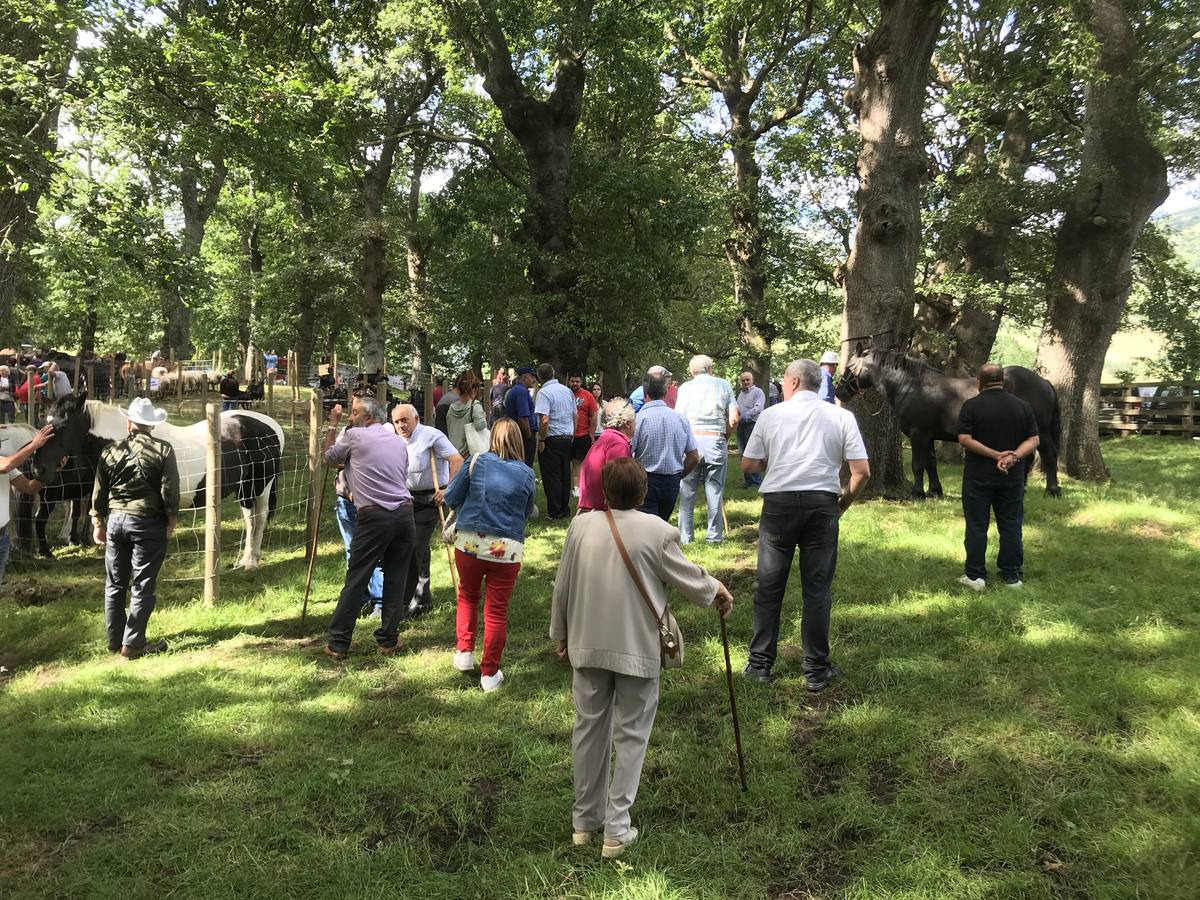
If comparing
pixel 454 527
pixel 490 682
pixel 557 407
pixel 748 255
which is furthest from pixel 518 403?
pixel 748 255

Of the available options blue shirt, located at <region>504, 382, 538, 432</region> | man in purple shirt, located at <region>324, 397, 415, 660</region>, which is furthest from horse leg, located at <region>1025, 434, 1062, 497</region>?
man in purple shirt, located at <region>324, 397, 415, 660</region>

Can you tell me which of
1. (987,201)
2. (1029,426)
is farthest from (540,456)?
(987,201)

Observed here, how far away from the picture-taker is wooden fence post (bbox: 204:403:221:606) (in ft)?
22.4

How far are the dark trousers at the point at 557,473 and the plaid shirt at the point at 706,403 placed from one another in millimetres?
2299

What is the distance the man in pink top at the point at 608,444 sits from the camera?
5551 millimetres

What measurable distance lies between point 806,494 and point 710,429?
3.43 meters

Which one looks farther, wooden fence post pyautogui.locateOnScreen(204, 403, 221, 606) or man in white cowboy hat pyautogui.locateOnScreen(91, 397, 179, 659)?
wooden fence post pyautogui.locateOnScreen(204, 403, 221, 606)

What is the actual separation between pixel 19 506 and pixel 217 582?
3.38m

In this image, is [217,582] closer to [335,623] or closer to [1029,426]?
[335,623]

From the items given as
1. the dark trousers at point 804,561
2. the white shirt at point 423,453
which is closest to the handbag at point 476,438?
the white shirt at point 423,453

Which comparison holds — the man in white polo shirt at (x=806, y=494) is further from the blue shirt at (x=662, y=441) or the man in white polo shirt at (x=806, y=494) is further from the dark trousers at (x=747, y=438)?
the dark trousers at (x=747, y=438)

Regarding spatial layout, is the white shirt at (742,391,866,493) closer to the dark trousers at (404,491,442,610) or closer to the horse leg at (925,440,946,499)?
the dark trousers at (404,491,442,610)

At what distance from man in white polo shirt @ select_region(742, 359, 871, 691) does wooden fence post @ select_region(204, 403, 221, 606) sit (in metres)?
5.08

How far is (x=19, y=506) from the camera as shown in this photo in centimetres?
835
